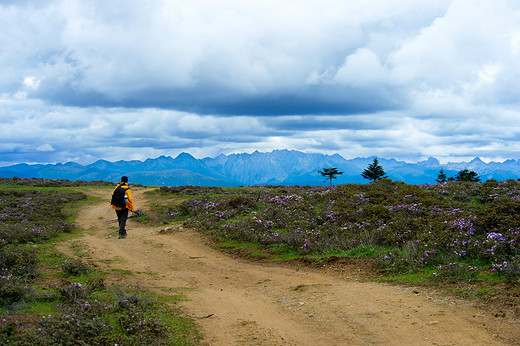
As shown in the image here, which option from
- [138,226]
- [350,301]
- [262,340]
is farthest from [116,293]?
[138,226]

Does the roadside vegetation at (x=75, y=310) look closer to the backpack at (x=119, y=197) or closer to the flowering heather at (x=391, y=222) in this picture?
the backpack at (x=119, y=197)

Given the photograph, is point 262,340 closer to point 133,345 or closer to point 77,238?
point 133,345

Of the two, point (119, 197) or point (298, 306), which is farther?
point (119, 197)

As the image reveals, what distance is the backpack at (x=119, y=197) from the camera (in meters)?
17.0

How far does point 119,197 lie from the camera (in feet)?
56.1

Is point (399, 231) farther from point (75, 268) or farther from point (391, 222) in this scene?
point (75, 268)

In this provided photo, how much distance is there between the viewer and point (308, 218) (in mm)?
18516

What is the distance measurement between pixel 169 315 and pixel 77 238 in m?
13.5

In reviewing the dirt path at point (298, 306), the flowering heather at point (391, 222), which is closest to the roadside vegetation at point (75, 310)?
the dirt path at point (298, 306)

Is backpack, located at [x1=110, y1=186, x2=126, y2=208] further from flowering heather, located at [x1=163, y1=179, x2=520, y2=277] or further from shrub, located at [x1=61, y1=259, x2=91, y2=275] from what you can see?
shrub, located at [x1=61, y1=259, x2=91, y2=275]

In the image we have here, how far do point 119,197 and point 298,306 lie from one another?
11.4m

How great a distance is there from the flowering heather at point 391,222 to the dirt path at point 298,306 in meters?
2.15

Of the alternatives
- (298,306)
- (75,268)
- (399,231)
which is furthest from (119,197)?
(399,231)

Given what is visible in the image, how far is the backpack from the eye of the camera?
55.8ft
